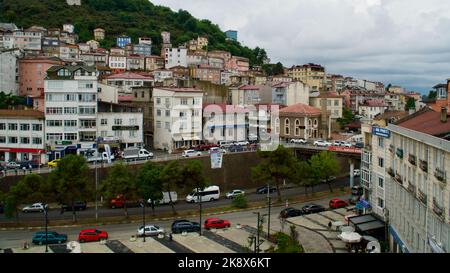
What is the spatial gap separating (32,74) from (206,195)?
29939 millimetres

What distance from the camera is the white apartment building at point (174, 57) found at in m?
81.2

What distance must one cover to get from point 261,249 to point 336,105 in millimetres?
36837

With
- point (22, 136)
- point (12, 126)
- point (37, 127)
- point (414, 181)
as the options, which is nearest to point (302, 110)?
point (37, 127)

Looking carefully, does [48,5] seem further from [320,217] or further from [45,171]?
[320,217]

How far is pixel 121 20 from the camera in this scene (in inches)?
4232

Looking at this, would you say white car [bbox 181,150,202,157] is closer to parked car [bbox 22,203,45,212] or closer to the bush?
the bush

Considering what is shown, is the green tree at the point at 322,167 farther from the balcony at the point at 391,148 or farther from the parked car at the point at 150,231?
→ the parked car at the point at 150,231

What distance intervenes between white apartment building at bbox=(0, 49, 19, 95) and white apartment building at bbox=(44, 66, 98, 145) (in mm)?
15690

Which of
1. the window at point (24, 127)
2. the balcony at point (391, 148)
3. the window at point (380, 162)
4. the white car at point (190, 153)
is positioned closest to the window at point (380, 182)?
the window at point (380, 162)

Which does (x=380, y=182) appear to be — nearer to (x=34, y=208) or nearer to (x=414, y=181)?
(x=414, y=181)

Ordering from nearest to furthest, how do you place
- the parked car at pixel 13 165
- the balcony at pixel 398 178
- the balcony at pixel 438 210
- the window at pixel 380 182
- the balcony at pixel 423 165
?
the balcony at pixel 438 210, the balcony at pixel 423 165, the balcony at pixel 398 178, the window at pixel 380 182, the parked car at pixel 13 165

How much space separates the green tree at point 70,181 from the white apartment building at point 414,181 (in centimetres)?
1477
